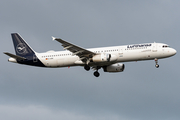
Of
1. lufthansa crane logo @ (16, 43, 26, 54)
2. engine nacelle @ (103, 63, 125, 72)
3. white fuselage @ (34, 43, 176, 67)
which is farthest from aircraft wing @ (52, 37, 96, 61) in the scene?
lufthansa crane logo @ (16, 43, 26, 54)

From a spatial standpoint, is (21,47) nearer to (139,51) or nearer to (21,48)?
(21,48)

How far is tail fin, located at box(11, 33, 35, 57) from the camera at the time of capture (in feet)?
189

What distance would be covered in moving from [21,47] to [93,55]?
14.3 meters

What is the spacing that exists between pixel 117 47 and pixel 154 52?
6023 mm

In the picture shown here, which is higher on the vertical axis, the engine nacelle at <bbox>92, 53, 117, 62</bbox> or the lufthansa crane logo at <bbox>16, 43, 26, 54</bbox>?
the lufthansa crane logo at <bbox>16, 43, 26, 54</bbox>

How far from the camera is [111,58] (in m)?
51.4

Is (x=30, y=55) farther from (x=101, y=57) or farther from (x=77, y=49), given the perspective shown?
(x=101, y=57)

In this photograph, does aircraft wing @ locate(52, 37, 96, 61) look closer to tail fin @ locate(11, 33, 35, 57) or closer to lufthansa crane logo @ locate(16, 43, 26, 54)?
tail fin @ locate(11, 33, 35, 57)

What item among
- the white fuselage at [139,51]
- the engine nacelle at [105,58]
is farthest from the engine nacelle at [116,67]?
the engine nacelle at [105,58]

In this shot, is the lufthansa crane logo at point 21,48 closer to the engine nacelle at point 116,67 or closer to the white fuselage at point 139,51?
the white fuselage at point 139,51

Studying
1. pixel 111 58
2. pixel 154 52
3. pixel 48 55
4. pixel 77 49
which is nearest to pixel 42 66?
pixel 48 55

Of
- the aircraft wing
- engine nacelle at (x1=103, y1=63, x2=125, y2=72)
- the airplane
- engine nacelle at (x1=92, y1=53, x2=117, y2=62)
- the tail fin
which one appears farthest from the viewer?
engine nacelle at (x1=103, y1=63, x2=125, y2=72)

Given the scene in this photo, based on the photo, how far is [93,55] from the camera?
52844 mm

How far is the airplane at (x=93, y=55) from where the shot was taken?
170ft
